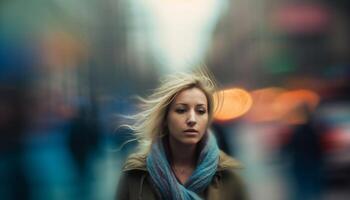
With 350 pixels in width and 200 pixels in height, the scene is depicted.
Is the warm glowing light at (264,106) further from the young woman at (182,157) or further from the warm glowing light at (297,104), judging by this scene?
the young woman at (182,157)

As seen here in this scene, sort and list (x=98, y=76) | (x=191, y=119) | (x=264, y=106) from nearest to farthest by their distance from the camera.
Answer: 1. (x=191, y=119)
2. (x=98, y=76)
3. (x=264, y=106)

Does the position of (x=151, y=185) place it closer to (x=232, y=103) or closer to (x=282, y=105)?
(x=232, y=103)

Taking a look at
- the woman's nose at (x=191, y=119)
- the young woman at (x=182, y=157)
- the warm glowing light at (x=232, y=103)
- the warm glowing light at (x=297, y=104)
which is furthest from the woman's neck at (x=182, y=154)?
the warm glowing light at (x=297, y=104)

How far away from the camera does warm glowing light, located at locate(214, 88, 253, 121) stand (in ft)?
8.29

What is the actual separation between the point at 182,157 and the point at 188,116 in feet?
0.60

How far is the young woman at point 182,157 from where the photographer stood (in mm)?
1912

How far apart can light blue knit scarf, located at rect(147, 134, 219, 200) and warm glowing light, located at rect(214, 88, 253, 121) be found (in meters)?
0.57

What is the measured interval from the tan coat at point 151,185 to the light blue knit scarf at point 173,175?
43mm

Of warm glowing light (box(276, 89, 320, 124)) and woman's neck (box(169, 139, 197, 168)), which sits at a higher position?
warm glowing light (box(276, 89, 320, 124))

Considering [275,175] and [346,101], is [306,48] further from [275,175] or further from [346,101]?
[275,175]

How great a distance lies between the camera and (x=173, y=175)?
1.92 m

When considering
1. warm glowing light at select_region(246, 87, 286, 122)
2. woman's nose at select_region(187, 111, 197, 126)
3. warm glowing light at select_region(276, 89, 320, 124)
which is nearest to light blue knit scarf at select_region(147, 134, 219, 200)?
woman's nose at select_region(187, 111, 197, 126)

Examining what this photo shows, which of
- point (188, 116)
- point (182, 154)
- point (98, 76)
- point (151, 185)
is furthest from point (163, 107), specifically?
point (98, 76)

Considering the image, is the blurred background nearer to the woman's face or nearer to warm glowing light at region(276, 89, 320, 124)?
warm glowing light at region(276, 89, 320, 124)
